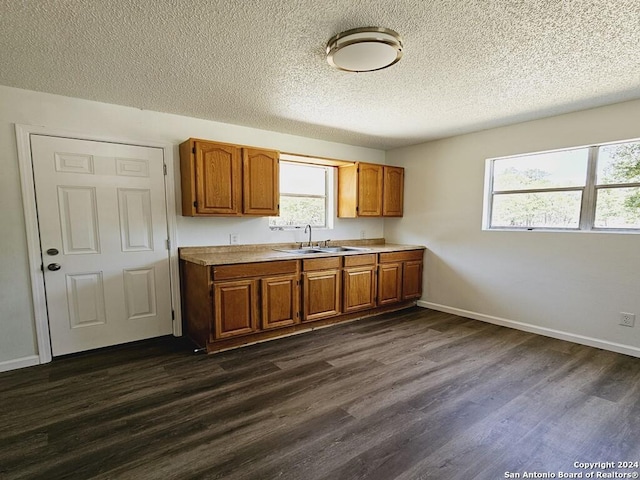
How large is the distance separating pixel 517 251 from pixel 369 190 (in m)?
1.99

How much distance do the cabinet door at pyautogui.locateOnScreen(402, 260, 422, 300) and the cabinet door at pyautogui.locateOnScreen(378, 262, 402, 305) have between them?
100 mm

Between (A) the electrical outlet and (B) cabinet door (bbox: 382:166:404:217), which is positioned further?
(B) cabinet door (bbox: 382:166:404:217)

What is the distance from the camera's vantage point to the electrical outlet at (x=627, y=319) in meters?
2.97

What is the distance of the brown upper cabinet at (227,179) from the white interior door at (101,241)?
0.38 m

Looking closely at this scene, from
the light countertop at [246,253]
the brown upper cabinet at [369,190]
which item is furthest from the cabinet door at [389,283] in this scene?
the brown upper cabinet at [369,190]

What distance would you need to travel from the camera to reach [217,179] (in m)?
3.27

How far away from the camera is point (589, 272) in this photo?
319 centimetres

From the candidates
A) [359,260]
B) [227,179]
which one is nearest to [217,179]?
[227,179]

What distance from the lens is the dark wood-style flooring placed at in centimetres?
168

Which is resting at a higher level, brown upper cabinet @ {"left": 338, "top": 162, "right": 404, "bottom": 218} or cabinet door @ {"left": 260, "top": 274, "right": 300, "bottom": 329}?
brown upper cabinet @ {"left": 338, "top": 162, "right": 404, "bottom": 218}

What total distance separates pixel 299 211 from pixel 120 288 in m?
2.26

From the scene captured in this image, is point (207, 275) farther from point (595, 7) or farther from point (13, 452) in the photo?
point (595, 7)

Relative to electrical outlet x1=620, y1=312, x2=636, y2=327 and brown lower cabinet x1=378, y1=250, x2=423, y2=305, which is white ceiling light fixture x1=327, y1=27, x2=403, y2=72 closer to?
brown lower cabinet x1=378, y1=250, x2=423, y2=305

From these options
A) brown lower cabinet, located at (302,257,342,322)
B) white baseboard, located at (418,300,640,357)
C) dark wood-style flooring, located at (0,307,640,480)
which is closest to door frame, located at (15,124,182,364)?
dark wood-style flooring, located at (0,307,640,480)
